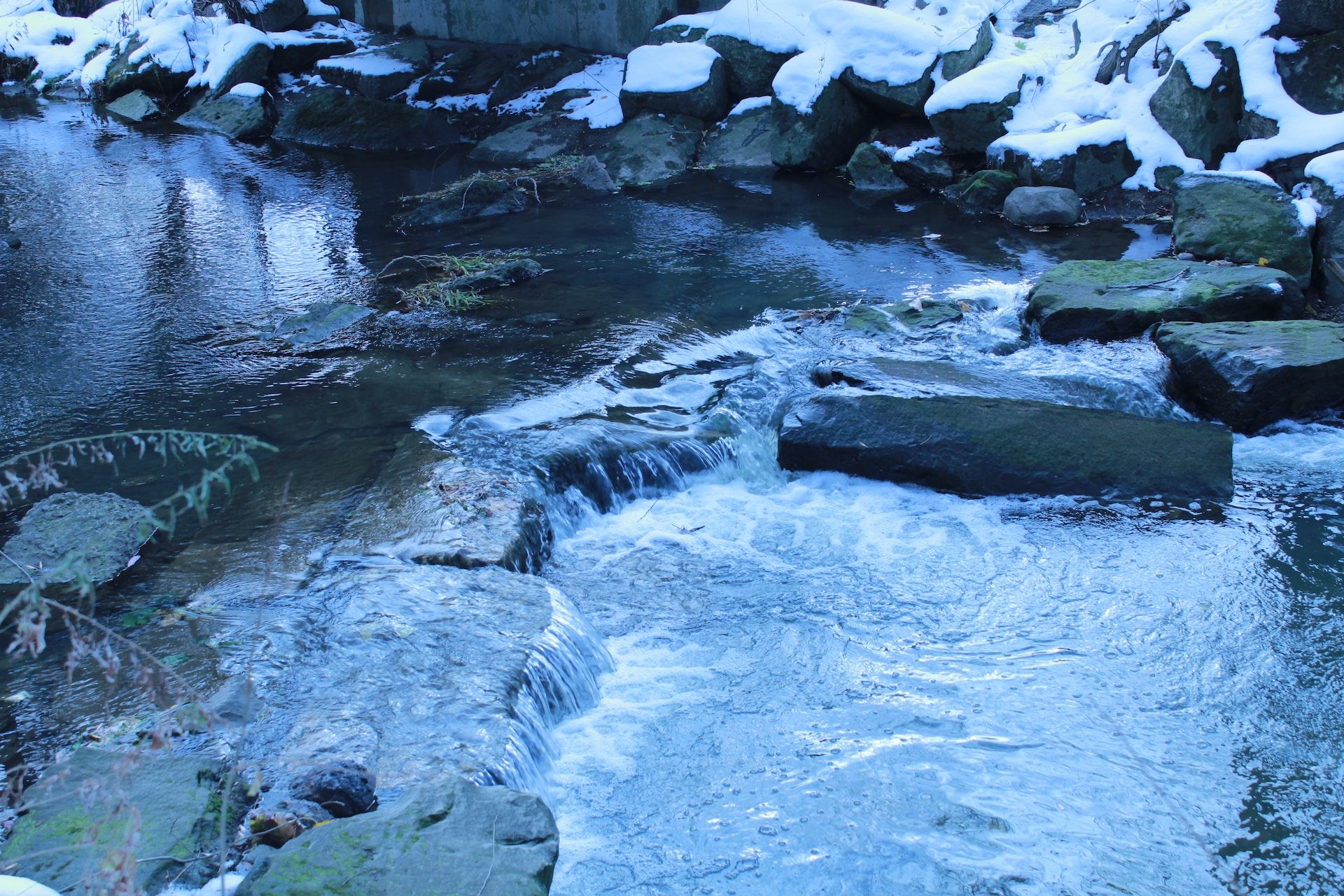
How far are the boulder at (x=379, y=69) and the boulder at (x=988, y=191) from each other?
867cm

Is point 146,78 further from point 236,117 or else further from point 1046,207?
point 1046,207

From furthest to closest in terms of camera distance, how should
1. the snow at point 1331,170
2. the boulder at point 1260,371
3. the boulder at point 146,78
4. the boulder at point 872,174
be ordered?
1. the boulder at point 146,78
2. the boulder at point 872,174
3. the snow at point 1331,170
4. the boulder at point 1260,371

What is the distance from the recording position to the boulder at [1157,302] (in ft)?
21.9

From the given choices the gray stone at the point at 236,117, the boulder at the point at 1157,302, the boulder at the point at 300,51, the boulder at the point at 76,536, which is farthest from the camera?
the boulder at the point at 300,51

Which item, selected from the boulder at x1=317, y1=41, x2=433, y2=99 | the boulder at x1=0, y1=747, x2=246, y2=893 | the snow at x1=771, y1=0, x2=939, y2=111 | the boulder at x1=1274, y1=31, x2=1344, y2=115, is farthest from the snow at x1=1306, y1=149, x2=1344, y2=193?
the boulder at x1=317, y1=41, x2=433, y2=99

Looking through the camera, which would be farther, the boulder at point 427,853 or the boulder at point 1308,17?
the boulder at point 1308,17

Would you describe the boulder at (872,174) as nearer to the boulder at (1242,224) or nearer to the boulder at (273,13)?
the boulder at (1242,224)

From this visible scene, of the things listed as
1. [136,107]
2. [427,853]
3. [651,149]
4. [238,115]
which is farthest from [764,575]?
[136,107]

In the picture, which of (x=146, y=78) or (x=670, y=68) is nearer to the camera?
(x=670, y=68)

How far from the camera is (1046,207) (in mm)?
9289

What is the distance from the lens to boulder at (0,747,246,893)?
2498 mm

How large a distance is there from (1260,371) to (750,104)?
24.9 feet

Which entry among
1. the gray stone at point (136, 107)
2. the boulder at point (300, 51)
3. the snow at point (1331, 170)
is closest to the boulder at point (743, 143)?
the snow at point (1331, 170)

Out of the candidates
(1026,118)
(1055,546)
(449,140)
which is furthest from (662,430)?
(449,140)
